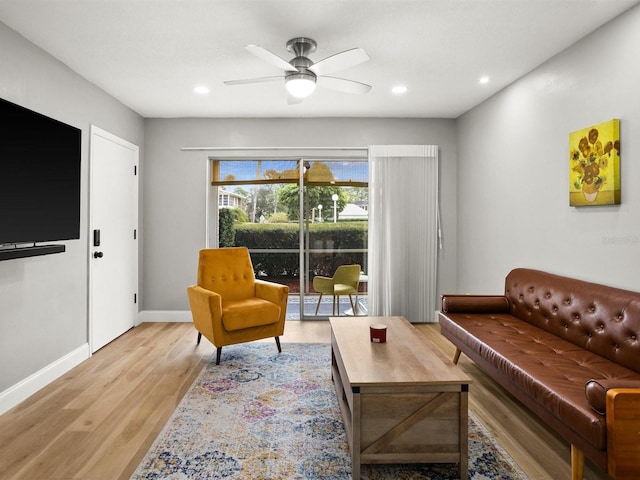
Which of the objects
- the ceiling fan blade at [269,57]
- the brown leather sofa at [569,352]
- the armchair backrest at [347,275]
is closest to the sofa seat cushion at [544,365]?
the brown leather sofa at [569,352]

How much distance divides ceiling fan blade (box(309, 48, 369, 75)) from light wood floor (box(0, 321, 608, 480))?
2.35 metres

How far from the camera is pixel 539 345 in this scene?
8.25 ft

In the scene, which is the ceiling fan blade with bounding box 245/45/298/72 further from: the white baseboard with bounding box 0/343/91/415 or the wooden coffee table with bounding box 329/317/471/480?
the white baseboard with bounding box 0/343/91/415

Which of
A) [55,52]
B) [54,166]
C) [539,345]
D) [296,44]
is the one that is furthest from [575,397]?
[55,52]

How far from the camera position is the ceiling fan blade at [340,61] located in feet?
7.80

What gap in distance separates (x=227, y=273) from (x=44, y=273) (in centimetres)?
149

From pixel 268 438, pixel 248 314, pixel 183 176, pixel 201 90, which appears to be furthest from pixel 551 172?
pixel 183 176

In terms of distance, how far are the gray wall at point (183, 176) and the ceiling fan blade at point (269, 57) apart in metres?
2.17

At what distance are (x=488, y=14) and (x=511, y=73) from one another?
1123 millimetres

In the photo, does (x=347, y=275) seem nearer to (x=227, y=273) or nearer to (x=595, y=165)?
(x=227, y=273)

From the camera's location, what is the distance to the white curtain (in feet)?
15.8

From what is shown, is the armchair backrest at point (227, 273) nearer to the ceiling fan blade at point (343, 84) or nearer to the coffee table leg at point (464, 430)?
the ceiling fan blade at point (343, 84)

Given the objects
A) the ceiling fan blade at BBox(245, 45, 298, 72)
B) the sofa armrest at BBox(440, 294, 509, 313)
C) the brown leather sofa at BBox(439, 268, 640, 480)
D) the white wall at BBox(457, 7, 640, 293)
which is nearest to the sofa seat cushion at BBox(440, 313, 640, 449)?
the brown leather sofa at BBox(439, 268, 640, 480)

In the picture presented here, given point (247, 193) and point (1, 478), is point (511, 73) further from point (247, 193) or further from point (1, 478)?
point (1, 478)
